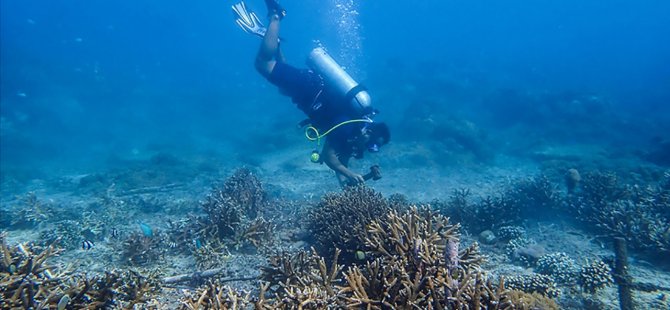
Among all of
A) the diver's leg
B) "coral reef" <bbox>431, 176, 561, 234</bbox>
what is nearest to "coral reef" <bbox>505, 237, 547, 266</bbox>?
"coral reef" <bbox>431, 176, 561, 234</bbox>

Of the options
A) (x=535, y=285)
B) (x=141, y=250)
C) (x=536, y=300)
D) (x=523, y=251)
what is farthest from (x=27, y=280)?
(x=523, y=251)

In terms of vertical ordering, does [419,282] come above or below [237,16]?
below

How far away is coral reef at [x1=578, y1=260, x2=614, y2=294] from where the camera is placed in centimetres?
504

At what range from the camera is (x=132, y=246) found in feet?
21.0

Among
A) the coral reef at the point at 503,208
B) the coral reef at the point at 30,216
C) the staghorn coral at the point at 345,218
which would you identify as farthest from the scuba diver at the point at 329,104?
the coral reef at the point at 30,216

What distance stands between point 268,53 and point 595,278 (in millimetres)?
8670

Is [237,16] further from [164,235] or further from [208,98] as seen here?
[208,98]

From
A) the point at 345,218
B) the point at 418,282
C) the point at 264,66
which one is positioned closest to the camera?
the point at 418,282

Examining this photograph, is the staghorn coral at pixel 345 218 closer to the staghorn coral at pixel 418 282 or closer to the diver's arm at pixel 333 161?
the staghorn coral at pixel 418 282

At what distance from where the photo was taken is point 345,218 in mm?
5559

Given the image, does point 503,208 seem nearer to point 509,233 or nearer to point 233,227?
point 509,233

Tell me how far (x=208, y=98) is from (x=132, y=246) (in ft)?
132

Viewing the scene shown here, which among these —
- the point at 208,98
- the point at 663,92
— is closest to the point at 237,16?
the point at 208,98

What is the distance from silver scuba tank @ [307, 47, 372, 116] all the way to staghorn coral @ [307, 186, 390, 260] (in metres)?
2.34
